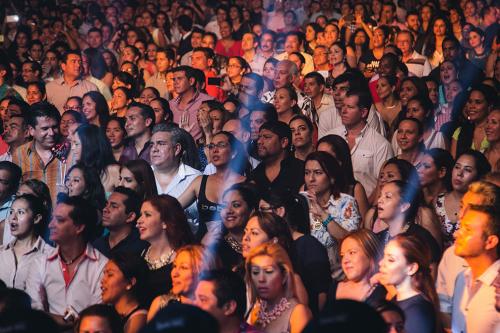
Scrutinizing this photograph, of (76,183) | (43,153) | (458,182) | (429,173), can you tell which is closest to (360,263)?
(458,182)

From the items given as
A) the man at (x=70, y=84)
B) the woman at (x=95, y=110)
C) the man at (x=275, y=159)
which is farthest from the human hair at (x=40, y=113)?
the man at (x=70, y=84)

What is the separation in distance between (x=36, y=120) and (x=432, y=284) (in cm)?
466

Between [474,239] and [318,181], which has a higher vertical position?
[474,239]

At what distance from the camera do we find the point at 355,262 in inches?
256

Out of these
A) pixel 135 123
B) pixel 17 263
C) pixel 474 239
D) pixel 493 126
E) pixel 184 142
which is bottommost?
pixel 17 263

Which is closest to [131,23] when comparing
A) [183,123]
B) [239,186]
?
[183,123]

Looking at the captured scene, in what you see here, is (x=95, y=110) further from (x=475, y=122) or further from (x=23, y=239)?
(x=475, y=122)

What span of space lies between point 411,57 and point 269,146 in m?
4.82

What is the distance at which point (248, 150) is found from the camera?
32.4 ft

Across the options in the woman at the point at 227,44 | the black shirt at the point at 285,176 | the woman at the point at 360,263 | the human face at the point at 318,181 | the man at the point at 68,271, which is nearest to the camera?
the woman at the point at 360,263

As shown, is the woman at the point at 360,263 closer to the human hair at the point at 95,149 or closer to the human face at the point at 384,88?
the human hair at the point at 95,149

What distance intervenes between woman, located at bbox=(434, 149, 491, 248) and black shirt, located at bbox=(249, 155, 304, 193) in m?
1.14

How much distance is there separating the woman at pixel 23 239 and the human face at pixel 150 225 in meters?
0.66

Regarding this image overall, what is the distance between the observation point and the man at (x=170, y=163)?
29.0 ft
